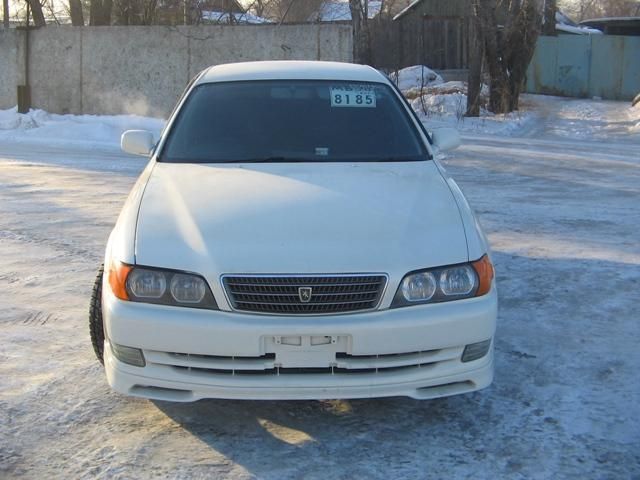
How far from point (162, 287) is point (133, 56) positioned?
1451cm

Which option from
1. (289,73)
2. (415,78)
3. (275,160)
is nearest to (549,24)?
(415,78)

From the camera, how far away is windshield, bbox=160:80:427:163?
473cm

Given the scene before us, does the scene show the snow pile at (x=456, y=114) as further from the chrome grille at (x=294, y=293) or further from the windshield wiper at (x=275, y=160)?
the chrome grille at (x=294, y=293)

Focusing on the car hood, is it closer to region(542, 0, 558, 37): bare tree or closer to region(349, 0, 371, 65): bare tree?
region(349, 0, 371, 65): bare tree

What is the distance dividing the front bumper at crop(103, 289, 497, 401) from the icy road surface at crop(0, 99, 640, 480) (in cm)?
28

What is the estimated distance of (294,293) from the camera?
335 centimetres

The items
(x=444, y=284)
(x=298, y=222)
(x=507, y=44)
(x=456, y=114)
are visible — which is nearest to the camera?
(x=444, y=284)

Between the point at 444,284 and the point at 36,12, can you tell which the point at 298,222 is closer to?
the point at 444,284

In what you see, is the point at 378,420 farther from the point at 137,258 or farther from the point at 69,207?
the point at 69,207

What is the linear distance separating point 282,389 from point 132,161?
944 centimetres

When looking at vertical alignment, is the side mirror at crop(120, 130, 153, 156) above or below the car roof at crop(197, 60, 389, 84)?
below

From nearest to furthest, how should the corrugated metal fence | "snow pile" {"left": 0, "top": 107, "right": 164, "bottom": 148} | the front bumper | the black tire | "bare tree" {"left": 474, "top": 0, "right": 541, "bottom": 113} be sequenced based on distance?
the front bumper < the black tire < "snow pile" {"left": 0, "top": 107, "right": 164, "bottom": 148} < "bare tree" {"left": 474, "top": 0, "right": 541, "bottom": 113} < the corrugated metal fence

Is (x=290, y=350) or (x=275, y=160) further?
(x=275, y=160)

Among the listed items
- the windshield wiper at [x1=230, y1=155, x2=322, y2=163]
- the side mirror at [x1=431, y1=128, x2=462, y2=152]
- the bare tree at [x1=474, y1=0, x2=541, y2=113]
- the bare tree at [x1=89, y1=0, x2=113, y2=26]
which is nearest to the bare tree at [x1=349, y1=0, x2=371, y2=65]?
the bare tree at [x1=474, y1=0, x2=541, y2=113]
